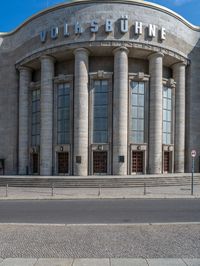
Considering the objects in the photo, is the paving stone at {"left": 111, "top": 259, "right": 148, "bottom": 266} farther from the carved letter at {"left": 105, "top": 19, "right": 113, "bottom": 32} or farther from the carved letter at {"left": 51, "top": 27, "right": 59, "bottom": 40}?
the carved letter at {"left": 51, "top": 27, "right": 59, "bottom": 40}

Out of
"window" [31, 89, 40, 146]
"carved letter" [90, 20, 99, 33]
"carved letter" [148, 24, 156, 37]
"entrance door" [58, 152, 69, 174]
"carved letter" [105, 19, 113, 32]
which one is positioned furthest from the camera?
"window" [31, 89, 40, 146]

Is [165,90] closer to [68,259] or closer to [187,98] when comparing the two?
[187,98]

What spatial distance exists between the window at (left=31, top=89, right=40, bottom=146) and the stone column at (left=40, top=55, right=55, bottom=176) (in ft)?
9.82

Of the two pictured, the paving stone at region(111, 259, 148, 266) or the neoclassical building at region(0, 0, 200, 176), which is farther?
the neoclassical building at region(0, 0, 200, 176)

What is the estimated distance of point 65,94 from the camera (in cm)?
2956

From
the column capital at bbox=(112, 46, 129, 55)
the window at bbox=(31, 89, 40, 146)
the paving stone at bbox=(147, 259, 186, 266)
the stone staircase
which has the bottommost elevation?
the stone staircase

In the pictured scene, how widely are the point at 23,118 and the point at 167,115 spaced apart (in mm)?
20458

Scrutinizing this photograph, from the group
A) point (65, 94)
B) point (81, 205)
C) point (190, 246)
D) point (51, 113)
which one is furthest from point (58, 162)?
point (190, 246)

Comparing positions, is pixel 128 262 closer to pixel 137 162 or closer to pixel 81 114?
pixel 81 114

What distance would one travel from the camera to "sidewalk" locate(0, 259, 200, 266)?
5.12 m

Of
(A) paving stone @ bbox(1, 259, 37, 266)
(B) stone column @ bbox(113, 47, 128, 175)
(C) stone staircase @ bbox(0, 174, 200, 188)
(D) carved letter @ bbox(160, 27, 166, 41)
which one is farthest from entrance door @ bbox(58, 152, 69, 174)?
(A) paving stone @ bbox(1, 259, 37, 266)

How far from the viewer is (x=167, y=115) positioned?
31047 millimetres

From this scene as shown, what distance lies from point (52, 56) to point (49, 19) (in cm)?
464

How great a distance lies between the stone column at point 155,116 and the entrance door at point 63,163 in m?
10.7
